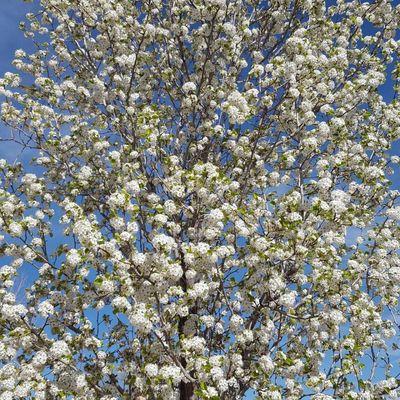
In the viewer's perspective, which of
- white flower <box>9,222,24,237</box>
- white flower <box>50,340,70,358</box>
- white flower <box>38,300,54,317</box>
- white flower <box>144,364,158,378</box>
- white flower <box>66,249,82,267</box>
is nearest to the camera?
white flower <box>144,364,158,378</box>

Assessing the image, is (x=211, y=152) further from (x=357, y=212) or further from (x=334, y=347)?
(x=334, y=347)

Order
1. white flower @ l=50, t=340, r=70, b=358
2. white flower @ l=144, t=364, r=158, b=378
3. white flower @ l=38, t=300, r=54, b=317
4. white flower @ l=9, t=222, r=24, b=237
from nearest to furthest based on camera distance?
white flower @ l=144, t=364, r=158, b=378 < white flower @ l=50, t=340, r=70, b=358 < white flower @ l=38, t=300, r=54, b=317 < white flower @ l=9, t=222, r=24, b=237

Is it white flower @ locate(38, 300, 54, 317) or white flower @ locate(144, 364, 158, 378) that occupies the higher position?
white flower @ locate(38, 300, 54, 317)

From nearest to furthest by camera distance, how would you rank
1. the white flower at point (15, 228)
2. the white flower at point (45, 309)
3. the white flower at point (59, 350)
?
the white flower at point (59, 350)
the white flower at point (45, 309)
the white flower at point (15, 228)

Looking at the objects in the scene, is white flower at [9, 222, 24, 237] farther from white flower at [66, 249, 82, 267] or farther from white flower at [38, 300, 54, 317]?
white flower at [66, 249, 82, 267]

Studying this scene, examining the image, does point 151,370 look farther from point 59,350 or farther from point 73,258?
point 73,258

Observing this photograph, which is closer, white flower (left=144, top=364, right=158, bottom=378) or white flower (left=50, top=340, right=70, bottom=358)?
white flower (left=144, top=364, right=158, bottom=378)

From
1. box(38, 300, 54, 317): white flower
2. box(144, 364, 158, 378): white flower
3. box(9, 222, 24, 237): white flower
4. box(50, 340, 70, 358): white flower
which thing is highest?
box(9, 222, 24, 237): white flower

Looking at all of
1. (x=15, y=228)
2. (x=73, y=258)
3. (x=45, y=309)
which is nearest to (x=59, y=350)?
(x=45, y=309)

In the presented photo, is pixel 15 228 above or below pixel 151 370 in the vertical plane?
above

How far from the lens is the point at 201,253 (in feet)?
28.2

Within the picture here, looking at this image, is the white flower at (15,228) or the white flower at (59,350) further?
the white flower at (15,228)

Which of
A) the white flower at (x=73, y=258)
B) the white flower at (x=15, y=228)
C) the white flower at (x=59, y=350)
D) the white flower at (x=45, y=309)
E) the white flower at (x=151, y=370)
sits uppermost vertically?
the white flower at (x=15, y=228)

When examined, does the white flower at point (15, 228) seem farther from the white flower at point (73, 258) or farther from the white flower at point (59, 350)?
the white flower at point (59, 350)
